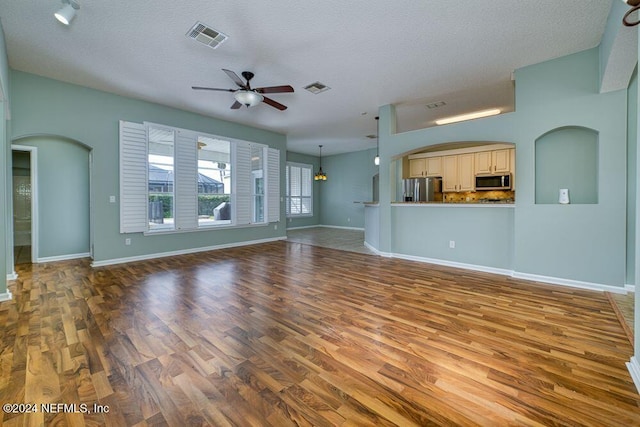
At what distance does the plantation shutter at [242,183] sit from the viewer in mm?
6875

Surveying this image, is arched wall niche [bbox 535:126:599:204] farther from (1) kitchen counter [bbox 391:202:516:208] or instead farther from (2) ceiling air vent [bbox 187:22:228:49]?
(2) ceiling air vent [bbox 187:22:228:49]

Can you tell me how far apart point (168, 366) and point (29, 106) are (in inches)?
198

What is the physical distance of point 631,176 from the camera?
10.6ft

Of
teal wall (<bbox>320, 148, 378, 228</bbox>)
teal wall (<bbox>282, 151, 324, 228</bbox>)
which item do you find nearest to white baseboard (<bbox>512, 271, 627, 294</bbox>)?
teal wall (<bbox>320, 148, 378, 228</bbox>)

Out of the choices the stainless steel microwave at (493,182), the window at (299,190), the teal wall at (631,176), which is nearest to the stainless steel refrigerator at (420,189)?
the stainless steel microwave at (493,182)

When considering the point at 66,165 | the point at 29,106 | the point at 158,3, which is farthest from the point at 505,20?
the point at 66,165

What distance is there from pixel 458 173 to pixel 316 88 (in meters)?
4.53

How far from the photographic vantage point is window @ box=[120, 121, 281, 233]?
5215 mm

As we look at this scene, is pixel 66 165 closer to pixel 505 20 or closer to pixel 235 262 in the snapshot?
pixel 235 262

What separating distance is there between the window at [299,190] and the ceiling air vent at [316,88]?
5.87m

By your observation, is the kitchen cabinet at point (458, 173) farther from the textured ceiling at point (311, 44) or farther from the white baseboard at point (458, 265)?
the white baseboard at point (458, 265)

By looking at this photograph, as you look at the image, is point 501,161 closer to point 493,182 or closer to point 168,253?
point 493,182

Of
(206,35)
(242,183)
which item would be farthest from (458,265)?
(242,183)

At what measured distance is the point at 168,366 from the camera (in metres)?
1.87
